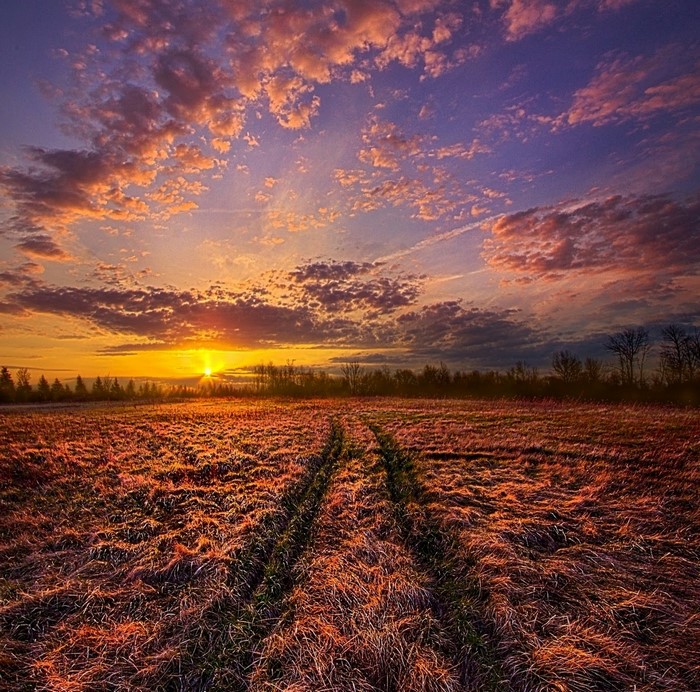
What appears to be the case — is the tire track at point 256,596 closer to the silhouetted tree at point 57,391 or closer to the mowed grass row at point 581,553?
the mowed grass row at point 581,553

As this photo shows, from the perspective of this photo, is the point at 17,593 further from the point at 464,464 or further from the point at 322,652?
the point at 464,464

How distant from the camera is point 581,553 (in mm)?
7801

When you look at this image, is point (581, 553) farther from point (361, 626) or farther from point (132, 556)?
point (132, 556)

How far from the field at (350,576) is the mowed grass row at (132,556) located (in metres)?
0.04

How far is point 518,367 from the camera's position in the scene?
103312mm

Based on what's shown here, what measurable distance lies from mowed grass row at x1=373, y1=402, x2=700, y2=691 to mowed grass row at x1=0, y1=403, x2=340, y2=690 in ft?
13.5

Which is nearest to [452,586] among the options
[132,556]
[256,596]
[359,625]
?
[359,625]

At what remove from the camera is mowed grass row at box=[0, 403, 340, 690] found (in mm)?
5172

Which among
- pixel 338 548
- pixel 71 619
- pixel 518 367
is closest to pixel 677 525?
pixel 338 548

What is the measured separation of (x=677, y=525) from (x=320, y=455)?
460 inches

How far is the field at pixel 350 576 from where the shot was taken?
4.99 meters

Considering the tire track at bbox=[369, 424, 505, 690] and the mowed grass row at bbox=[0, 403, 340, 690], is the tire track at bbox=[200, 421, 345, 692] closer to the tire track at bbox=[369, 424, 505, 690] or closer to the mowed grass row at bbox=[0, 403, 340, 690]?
the mowed grass row at bbox=[0, 403, 340, 690]

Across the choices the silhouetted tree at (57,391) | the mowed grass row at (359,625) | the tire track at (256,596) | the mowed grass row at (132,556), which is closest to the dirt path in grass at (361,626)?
the mowed grass row at (359,625)

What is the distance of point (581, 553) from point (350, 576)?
4.65m
